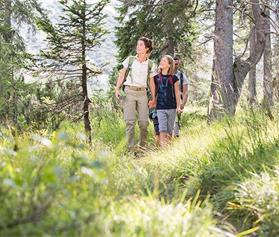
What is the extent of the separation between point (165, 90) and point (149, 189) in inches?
153

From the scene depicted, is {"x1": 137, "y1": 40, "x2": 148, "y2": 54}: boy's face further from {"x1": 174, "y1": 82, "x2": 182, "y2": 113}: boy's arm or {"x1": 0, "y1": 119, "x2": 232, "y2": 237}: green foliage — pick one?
{"x1": 0, "y1": 119, "x2": 232, "y2": 237}: green foliage

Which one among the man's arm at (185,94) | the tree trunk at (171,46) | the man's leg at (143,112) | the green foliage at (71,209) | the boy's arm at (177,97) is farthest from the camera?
the tree trunk at (171,46)

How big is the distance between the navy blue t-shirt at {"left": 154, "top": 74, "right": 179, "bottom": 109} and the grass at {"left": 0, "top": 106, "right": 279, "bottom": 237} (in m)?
0.96

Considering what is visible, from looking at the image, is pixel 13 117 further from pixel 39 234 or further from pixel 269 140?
pixel 39 234

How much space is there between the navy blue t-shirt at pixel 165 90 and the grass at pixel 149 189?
96cm

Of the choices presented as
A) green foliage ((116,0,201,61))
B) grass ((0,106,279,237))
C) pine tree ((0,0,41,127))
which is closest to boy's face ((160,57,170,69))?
grass ((0,106,279,237))

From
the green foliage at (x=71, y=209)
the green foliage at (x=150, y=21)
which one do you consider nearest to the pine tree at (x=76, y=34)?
the green foliage at (x=150, y=21)

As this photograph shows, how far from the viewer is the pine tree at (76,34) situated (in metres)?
9.62

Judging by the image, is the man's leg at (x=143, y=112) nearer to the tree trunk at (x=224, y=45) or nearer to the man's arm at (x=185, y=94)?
the man's arm at (x=185, y=94)

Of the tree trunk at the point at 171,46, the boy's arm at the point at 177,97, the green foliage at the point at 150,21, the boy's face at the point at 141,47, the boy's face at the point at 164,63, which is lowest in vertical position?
the boy's arm at the point at 177,97

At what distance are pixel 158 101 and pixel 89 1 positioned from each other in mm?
3022

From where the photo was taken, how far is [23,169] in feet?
10.8

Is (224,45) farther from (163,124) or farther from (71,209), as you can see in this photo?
(71,209)

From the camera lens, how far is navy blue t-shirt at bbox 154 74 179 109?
27.1ft
